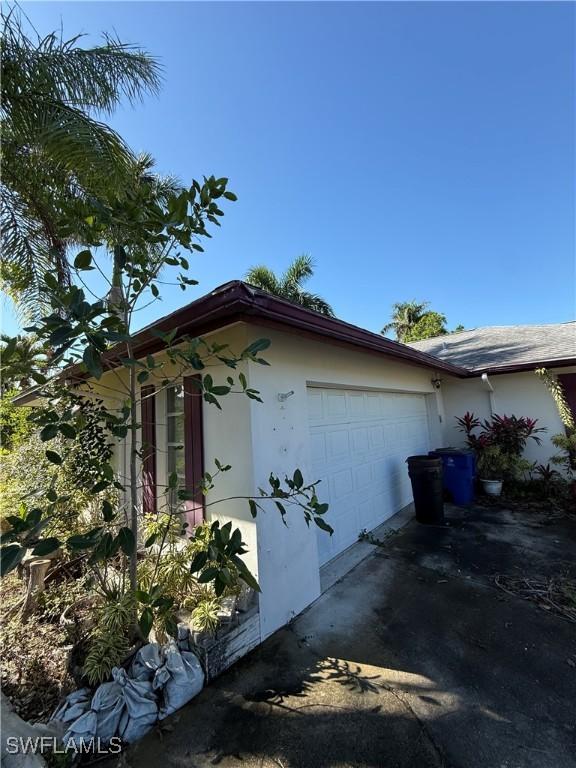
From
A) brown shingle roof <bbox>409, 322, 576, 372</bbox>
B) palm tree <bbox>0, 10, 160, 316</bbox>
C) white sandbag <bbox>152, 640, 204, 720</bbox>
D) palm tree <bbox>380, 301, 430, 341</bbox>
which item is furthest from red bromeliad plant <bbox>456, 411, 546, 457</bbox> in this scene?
palm tree <bbox>380, 301, 430, 341</bbox>

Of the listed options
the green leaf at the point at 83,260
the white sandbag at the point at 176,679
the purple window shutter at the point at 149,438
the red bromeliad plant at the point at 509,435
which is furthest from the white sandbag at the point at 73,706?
the red bromeliad plant at the point at 509,435

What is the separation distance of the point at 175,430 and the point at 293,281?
1202 centimetres

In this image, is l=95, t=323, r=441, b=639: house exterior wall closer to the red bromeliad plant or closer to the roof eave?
the roof eave

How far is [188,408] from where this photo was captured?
12.2ft

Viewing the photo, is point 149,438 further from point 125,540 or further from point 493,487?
point 493,487

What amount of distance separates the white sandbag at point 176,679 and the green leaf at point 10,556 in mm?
1652

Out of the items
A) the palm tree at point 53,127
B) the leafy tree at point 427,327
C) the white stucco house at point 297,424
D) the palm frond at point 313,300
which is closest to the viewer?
the white stucco house at point 297,424

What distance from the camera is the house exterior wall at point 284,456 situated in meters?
3.04

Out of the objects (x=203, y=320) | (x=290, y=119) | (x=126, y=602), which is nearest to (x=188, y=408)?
(x=203, y=320)

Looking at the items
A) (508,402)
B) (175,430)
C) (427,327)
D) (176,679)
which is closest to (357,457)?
(175,430)

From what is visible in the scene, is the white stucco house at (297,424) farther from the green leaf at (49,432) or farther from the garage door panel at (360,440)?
the green leaf at (49,432)

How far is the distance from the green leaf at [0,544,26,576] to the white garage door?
3.14m

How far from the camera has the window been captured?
4270mm

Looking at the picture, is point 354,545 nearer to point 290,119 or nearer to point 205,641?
point 205,641
